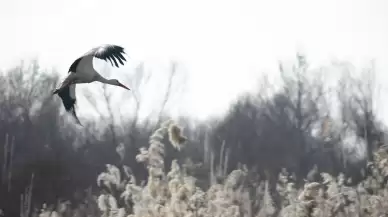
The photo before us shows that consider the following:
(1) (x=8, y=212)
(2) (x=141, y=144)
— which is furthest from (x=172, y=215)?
(1) (x=8, y=212)

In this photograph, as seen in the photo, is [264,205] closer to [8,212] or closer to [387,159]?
[387,159]

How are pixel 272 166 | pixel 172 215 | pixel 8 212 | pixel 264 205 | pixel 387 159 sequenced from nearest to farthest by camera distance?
1. pixel 172 215
2. pixel 387 159
3. pixel 264 205
4. pixel 8 212
5. pixel 272 166

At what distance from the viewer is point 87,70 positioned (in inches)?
117

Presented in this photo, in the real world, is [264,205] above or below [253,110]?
below

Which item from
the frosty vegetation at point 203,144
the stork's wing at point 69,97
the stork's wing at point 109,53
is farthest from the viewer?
the frosty vegetation at point 203,144

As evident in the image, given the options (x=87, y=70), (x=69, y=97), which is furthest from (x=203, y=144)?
(x=87, y=70)

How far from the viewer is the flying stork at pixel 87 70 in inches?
109

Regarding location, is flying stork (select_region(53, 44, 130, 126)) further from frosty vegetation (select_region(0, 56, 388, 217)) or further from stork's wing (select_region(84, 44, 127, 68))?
frosty vegetation (select_region(0, 56, 388, 217))

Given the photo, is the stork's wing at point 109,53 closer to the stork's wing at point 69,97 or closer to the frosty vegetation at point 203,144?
the stork's wing at point 69,97

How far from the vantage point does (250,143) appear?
5.16m

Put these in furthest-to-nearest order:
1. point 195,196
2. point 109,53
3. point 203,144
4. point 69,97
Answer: point 203,144, point 69,97, point 195,196, point 109,53

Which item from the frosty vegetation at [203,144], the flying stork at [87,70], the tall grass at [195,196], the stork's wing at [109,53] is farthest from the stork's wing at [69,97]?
the frosty vegetation at [203,144]

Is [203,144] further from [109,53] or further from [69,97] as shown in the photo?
[109,53]

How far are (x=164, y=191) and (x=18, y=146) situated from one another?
2032 mm
